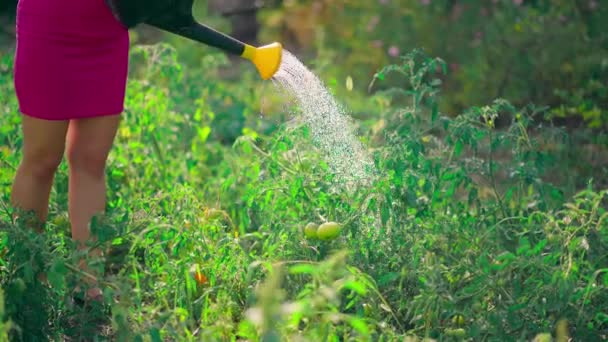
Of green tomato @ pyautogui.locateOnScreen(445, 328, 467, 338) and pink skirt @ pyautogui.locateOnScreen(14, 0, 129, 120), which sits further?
pink skirt @ pyautogui.locateOnScreen(14, 0, 129, 120)

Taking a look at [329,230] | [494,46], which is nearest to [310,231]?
[329,230]

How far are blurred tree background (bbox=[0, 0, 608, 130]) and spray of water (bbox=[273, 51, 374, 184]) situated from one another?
3.61ft

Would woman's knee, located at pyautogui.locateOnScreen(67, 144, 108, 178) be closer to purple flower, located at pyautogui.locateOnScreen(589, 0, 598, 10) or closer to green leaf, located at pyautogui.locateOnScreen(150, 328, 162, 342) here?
green leaf, located at pyautogui.locateOnScreen(150, 328, 162, 342)

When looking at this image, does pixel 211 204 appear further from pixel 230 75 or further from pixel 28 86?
pixel 230 75

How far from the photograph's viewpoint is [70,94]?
2.51m

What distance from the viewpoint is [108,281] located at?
2.18m

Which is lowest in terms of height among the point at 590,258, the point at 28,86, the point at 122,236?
the point at 590,258

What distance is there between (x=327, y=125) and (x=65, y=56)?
785 millimetres

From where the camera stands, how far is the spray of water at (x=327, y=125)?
2.72 m

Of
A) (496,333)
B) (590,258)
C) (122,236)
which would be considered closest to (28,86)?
(122,236)

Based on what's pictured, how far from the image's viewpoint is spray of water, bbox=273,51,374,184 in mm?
2719

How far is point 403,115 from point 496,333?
0.89m

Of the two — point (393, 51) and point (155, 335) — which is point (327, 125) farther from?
point (393, 51)

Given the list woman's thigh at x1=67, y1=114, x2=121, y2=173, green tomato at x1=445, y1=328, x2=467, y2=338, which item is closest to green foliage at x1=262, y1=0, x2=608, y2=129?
woman's thigh at x1=67, y1=114, x2=121, y2=173
